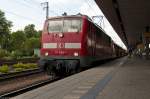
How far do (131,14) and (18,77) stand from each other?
1053 inches

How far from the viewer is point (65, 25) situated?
19078 millimetres

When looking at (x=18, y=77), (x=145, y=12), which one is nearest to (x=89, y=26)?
(x=18, y=77)

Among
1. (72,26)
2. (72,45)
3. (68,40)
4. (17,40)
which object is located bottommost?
(72,45)

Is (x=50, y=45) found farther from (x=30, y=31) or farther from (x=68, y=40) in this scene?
(x=30, y=31)

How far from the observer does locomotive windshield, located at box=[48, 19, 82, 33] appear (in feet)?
61.8

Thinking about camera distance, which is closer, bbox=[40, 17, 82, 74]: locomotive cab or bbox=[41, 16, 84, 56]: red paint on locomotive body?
bbox=[40, 17, 82, 74]: locomotive cab

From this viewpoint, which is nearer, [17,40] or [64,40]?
[64,40]

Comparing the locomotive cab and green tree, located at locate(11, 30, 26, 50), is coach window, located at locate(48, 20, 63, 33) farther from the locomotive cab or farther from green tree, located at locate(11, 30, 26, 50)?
green tree, located at locate(11, 30, 26, 50)

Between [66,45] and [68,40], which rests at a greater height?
[68,40]

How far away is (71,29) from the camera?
18875 mm

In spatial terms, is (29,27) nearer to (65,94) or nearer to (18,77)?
(18,77)

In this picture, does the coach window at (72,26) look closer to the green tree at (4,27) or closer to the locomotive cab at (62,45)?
the locomotive cab at (62,45)

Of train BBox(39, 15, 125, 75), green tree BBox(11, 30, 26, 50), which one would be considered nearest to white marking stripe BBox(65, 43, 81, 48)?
train BBox(39, 15, 125, 75)

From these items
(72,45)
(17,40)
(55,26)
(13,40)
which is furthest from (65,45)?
(17,40)
